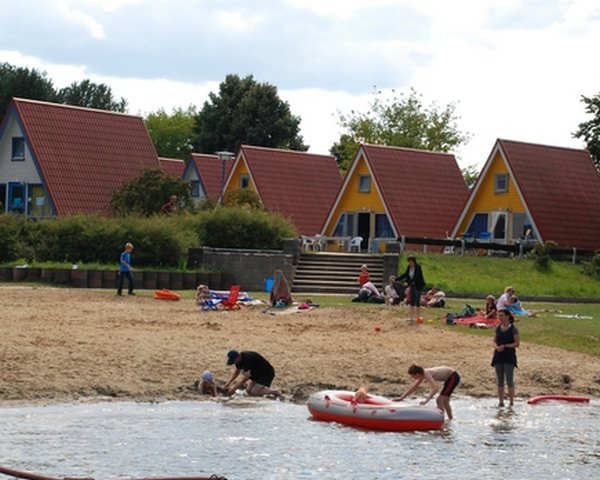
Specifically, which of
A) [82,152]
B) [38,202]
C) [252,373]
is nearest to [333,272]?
[82,152]

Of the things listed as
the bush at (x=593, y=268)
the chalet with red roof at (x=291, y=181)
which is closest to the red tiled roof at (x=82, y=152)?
the chalet with red roof at (x=291, y=181)

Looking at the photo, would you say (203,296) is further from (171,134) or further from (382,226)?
(171,134)

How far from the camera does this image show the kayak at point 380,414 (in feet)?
76.1

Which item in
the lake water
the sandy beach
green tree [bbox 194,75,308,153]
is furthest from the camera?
green tree [bbox 194,75,308,153]

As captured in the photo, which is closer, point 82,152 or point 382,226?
point 82,152

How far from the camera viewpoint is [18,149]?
6562cm

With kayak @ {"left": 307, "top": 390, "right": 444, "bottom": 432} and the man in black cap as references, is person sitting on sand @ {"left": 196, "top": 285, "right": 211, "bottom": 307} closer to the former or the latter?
the man in black cap

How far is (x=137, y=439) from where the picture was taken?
70.4 feet

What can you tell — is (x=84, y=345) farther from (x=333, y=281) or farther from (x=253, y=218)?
(x=253, y=218)

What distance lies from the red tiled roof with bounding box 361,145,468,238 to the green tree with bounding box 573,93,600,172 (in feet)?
24.1

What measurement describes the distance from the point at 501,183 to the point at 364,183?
24.1 ft

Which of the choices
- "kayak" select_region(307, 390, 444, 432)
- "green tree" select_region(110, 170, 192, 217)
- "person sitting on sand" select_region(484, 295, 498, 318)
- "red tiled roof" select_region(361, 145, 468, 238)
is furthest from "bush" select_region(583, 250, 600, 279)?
"kayak" select_region(307, 390, 444, 432)

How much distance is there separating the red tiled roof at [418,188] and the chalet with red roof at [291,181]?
20.2ft

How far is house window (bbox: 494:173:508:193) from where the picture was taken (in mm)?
67000
